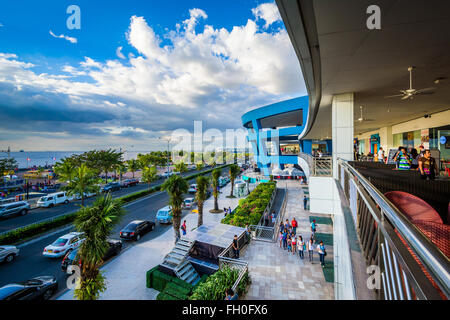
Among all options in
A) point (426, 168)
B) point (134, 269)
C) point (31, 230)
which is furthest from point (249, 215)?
point (31, 230)

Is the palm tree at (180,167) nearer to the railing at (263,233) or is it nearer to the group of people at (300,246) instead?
the railing at (263,233)

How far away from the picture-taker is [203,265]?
10883 millimetres

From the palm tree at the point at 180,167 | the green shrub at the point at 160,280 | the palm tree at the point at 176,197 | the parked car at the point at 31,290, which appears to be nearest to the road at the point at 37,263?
the parked car at the point at 31,290

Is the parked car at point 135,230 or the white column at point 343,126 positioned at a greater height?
the white column at point 343,126

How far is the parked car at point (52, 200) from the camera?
22.2 m

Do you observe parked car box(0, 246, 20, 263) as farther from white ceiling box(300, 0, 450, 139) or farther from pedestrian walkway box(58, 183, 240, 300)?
white ceiling box(300, 0, 450, 139)

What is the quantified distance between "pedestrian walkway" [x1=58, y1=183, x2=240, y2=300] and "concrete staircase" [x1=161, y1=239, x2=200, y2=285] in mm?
1113

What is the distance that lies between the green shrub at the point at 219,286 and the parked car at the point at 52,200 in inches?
921

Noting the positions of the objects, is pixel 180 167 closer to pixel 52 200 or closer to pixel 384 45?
pixel 52 200

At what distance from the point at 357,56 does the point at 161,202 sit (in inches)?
961

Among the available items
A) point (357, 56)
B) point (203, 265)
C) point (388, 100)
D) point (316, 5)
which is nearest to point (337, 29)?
point (316, 5)

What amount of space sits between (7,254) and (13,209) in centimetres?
1078

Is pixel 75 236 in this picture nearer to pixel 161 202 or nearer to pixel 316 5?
pixel 161 202

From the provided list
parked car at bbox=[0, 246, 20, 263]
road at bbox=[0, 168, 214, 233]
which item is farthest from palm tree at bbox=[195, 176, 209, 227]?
parked car at bbox=[0, 246, 20, 263]
